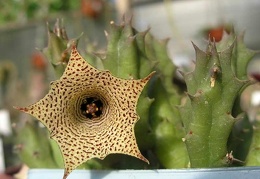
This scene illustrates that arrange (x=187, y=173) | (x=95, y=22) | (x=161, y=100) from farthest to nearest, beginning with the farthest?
(x=95, y=22) < (x=161, y=100) < (x=187, y=173)

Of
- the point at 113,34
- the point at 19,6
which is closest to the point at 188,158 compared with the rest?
the point at 113,34

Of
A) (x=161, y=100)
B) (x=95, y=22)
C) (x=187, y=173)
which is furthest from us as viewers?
(x=95, y=22)

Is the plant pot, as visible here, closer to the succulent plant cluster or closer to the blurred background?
the succulent plant cluster

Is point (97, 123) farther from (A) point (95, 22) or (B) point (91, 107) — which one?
(A) point (95, 22)

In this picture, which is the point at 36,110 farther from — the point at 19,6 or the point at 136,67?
the point at 19,6

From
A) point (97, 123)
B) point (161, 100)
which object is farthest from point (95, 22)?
point (97, 123)

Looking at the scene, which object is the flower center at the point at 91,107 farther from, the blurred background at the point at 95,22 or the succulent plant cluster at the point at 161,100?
the blurred background at the point at 95,22

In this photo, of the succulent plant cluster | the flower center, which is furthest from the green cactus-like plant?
the flower center
